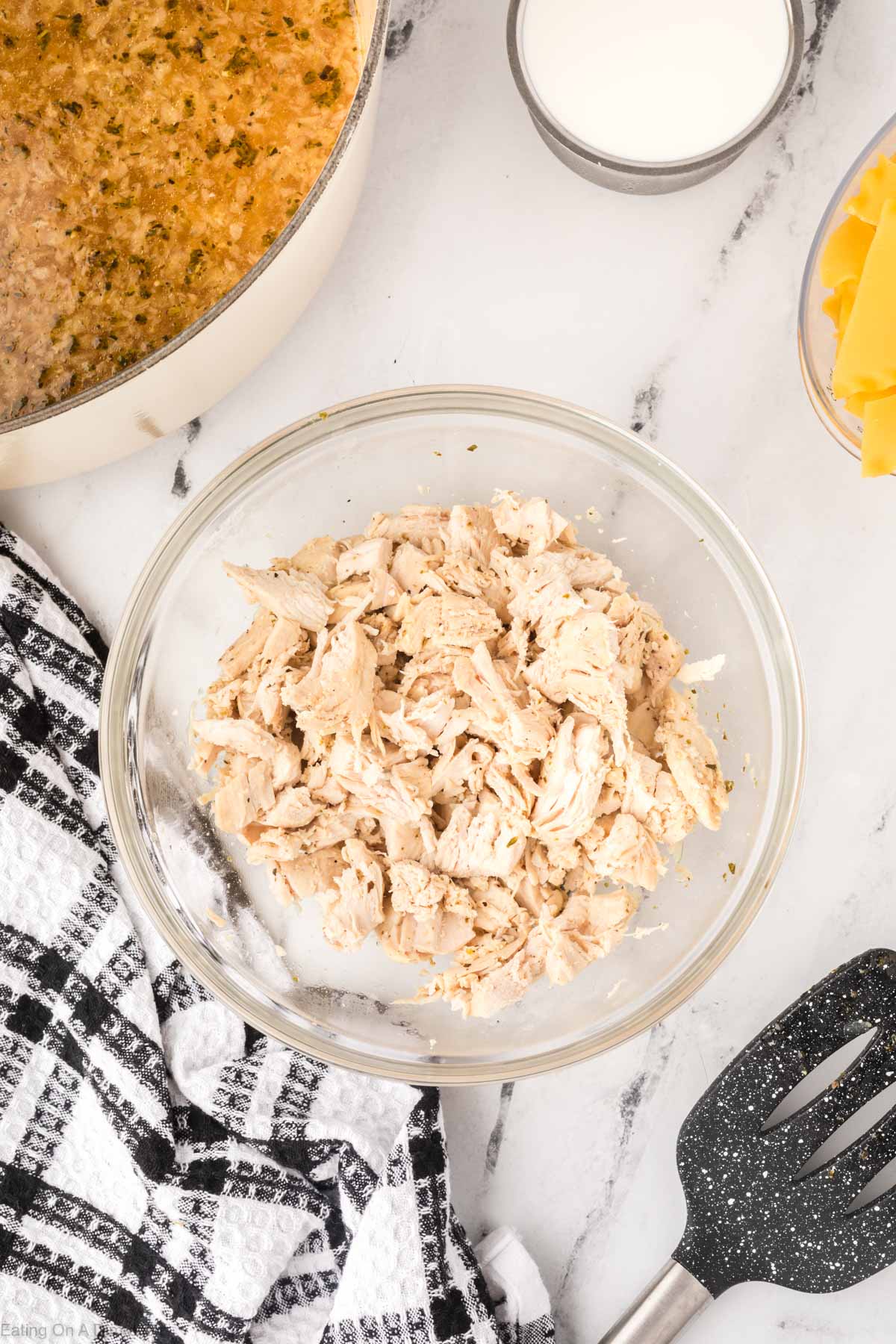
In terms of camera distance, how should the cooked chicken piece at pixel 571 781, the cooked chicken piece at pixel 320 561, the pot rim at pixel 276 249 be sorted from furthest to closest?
the cooked chicken piece at pixel 320 561 < the cooked chicken piece at pixel 571 781 < the pot rim at pixel 276 249

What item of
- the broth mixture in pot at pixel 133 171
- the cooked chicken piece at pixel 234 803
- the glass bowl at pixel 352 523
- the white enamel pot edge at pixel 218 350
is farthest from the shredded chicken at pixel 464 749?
the broth mixture in pot at pixel 133 171

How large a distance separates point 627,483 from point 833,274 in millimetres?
A: 309

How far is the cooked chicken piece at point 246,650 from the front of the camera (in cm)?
117

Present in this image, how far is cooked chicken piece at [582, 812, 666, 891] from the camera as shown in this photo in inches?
43.6

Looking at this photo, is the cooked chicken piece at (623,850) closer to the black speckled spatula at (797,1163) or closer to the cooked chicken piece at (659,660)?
the cooked chicken piece at (659,660)

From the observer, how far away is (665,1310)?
4.25 ft

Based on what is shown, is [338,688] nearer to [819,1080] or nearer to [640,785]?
[640,785]

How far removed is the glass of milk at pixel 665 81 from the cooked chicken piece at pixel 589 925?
0.80 m

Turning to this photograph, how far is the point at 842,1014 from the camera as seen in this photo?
1266 mm

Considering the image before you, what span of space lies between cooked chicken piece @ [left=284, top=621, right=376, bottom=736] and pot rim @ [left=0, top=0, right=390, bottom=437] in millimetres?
317

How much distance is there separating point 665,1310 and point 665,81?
4.66 ft

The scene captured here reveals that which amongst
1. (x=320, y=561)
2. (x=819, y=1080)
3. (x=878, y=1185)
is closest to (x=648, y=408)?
(x=320, y=561)

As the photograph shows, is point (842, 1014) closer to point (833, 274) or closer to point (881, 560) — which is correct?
point (881, 560)

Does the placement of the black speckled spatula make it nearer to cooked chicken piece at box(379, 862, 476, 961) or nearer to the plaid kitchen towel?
the plaid kitchen towel
